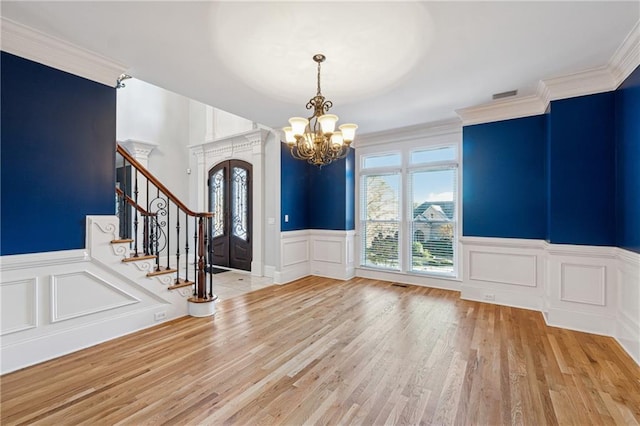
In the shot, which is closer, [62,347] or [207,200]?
[62,347]

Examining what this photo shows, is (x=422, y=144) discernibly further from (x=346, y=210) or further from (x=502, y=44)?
(x=502, y=44)

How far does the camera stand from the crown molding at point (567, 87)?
2.62 metres

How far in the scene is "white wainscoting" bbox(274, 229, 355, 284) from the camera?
528 cm

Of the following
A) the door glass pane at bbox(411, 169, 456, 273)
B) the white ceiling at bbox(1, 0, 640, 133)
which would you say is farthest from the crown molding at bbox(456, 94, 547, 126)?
the door glass pane at bbox(411, 169, 456, 273)

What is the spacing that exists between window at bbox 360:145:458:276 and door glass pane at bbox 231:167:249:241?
249 centimetres

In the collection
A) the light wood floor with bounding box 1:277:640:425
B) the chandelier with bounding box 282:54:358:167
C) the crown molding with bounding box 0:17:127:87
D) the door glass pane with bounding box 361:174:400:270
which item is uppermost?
the crown molding with bounding box 0:17:127:87

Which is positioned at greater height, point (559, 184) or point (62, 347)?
point (559, 184)

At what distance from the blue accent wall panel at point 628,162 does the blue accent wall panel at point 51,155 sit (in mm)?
5173

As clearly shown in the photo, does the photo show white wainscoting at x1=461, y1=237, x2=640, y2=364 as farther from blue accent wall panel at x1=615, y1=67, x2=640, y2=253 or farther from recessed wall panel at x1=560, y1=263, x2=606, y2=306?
blue accent wall panel at x1=615, y1=67, x2=640, y2=253

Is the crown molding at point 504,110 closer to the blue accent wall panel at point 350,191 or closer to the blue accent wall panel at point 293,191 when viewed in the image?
the blue accent wall panel at point 350,191

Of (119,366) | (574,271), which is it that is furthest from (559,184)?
(119,366)

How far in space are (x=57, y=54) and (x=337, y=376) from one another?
3.78m

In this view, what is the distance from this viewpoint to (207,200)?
6664mm

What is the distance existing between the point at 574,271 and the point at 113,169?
17.4ft
